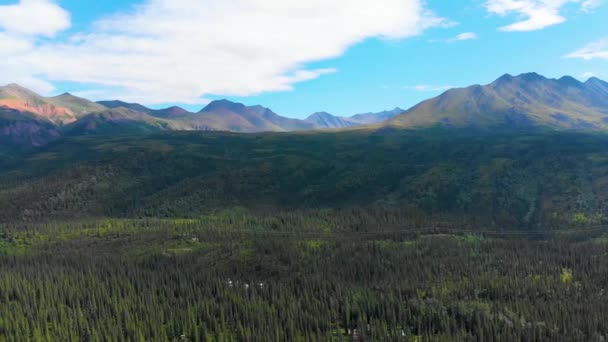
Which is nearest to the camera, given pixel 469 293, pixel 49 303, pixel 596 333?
pixel 596 333

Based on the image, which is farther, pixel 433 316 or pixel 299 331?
pixel 433 316

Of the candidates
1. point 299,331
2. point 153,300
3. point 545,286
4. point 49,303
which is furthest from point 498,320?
point 49,303

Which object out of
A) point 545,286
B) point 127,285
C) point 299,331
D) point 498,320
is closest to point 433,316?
point 498,320

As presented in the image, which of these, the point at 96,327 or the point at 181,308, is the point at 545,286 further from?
the point at 96,327

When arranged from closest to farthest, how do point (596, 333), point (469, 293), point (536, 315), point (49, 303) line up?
point (596, 333), point (536, 315), point (49, 303), point (469, 293)

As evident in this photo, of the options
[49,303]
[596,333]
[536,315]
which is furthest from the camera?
[49,303]

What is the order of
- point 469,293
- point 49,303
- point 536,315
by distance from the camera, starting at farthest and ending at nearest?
1. point 469,293
2. point 49,303
3. point 536,315

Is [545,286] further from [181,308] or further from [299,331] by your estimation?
[181,308]

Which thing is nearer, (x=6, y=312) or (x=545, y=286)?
(x=6, y=312)
